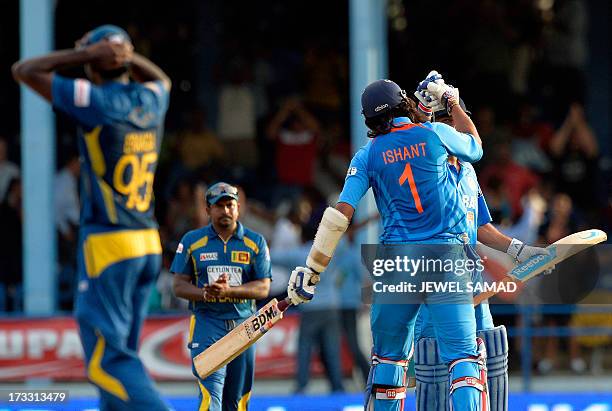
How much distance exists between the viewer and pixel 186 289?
8.70 m

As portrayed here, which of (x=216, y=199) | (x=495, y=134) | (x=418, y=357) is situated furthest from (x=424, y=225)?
(x=495, y=134)

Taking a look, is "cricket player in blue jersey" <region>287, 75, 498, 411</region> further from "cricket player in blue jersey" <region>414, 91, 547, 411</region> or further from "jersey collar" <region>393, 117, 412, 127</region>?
"cricket player in blue jersey" <region>414, 91, 547, 411</region>

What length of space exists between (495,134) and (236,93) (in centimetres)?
337

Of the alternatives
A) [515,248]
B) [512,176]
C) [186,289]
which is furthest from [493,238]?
[512,176]

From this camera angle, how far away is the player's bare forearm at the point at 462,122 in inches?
304

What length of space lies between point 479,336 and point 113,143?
2755 millimetres

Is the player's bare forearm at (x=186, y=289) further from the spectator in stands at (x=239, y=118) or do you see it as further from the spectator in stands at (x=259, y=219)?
the spectator in stands at (x=239, y=118)

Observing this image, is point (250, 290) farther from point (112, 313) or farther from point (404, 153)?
point (112, 313)

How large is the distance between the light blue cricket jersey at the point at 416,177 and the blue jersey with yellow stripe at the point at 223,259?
4.79 ft

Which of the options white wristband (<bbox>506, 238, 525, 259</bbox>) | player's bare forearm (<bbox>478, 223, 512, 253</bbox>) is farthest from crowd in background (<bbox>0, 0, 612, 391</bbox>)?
white wristband (<bbox>506, 238, 525, 259</bbox>)

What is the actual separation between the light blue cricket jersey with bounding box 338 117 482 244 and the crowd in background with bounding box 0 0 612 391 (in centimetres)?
536

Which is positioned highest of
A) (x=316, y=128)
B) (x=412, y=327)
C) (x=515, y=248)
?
(x=316, y=128)

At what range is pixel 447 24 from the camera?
16.8 metres

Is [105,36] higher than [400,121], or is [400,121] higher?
[105,36]
